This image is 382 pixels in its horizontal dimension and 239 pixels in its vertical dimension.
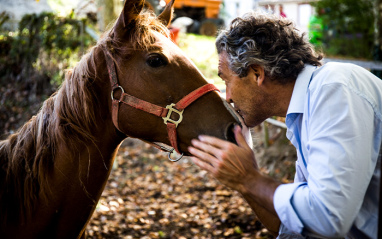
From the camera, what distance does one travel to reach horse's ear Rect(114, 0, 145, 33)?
1.93m

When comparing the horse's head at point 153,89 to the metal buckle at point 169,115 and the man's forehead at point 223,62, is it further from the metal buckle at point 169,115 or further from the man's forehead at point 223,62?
the man's forehead at point 223,62

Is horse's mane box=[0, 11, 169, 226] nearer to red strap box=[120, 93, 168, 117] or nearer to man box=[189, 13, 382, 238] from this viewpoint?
red strap box=[120, 93, 168, 117]

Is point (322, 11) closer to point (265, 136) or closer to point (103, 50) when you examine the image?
point (265, 136)

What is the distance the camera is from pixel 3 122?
18.6 ft

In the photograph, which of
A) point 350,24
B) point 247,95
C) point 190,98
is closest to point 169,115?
point 190,98

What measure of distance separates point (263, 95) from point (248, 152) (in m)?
0.41

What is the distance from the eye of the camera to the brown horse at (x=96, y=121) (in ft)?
6.52

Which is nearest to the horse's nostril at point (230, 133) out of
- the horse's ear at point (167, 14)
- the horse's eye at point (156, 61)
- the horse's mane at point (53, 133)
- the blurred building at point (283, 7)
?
the horse's eye at point (156, 61)

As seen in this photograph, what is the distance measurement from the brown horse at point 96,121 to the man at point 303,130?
0.80 feet

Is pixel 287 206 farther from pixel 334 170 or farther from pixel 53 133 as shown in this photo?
pixel 53 133

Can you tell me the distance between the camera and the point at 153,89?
1991 mm

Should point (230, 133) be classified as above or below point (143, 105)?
below

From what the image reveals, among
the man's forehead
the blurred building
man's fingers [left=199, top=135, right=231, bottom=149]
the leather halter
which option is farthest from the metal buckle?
the blurred building

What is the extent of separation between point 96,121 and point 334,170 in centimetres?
135
